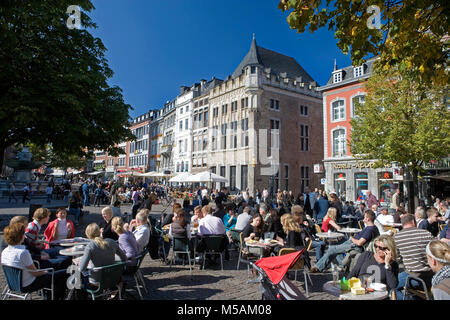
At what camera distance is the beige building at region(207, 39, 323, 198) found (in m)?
31.1

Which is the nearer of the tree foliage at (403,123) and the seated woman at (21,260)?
the seated woman at (21,260)

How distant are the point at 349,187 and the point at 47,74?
2323 centimetres

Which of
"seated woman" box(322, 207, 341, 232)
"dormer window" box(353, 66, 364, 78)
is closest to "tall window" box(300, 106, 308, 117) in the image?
"dormer window" box(353, 66, 364, 78)

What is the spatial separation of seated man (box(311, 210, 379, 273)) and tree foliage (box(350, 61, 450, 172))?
10.7 m

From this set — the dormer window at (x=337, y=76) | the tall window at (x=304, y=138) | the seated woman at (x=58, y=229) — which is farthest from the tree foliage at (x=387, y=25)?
the tall window at (x=304, y=138)

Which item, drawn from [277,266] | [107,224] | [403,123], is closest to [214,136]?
[403,123]

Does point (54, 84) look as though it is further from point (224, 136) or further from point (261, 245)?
point (224, 136)

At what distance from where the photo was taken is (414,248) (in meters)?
4.80

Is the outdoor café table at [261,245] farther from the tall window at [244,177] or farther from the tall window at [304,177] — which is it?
the tall window at [304,177]

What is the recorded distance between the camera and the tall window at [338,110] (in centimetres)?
2641

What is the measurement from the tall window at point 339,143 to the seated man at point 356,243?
2052 centimetres

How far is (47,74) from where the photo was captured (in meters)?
10.0
